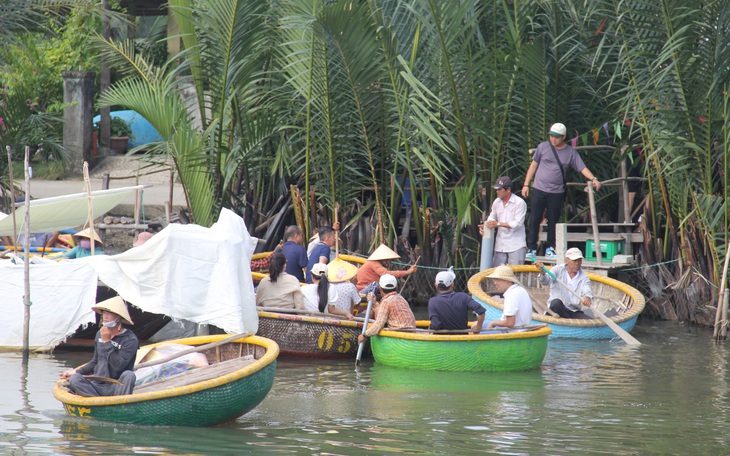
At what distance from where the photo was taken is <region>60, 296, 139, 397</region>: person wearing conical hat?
8.30 m

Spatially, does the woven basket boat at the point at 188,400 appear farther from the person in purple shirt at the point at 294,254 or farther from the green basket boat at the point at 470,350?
the person in purple shirt at the point at 294,254

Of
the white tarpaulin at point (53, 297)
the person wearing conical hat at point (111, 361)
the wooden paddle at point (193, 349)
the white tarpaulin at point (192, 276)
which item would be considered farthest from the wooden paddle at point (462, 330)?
the person wearing conical hat at point (111, 361)

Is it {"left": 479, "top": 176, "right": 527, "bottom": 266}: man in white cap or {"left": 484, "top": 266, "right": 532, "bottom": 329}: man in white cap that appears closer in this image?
{"left": 484, "top": 266, "right": 532, "bottom": 329}: man in white cap

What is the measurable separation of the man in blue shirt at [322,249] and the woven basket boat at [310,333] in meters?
1.50

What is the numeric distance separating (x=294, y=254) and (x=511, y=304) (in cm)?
328

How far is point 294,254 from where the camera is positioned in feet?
44.8

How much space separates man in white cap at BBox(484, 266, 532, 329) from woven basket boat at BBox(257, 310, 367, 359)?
155cm

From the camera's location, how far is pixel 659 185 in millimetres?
14891

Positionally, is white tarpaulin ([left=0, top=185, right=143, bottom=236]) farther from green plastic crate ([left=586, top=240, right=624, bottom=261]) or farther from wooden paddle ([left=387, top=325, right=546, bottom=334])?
green plastic crate ([left=586, top=240, right=624, bottom=261])

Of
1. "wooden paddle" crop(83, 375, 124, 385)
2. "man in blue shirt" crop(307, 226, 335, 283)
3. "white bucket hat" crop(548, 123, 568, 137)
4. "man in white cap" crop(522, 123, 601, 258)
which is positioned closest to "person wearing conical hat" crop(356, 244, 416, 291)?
"man in blue shirt" crop(307, 226, 335, 283)

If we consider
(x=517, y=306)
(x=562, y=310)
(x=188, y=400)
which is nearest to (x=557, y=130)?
(x=562, y=310)

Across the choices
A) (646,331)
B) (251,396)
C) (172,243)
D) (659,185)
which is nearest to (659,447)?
(251,396)

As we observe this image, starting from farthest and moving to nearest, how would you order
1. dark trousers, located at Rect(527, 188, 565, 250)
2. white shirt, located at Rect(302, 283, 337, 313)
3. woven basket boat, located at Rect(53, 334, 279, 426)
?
1. dark trousers, located at Rect(527, 188, 565, 250)
2. white shirt, located at Rect(302, 283, 337, 313)
3. woven basket boat, located at Rect(53, 334, 279, 426)

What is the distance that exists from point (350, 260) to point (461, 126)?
2.43 metres
